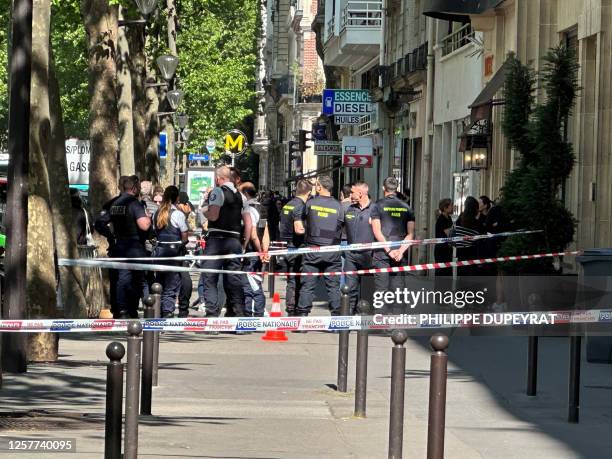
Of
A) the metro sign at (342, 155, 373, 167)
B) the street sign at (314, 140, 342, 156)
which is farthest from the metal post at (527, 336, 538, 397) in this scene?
the street sign at (314, 140, 342, 156)

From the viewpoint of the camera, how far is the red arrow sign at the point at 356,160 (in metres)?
38.2

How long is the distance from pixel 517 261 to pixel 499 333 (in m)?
0.94

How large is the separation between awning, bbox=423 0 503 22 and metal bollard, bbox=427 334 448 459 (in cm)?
2173

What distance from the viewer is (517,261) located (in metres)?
19.5

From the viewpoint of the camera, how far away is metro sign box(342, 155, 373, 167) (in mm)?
38250

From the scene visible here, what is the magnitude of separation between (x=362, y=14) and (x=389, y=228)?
29.5 m

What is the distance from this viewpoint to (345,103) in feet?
124

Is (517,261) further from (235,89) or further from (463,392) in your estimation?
(235,89)

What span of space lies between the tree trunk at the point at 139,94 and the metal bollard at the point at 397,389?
23.0 m

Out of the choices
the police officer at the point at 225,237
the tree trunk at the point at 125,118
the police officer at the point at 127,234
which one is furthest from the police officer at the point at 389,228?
the tree trunk at the point at 125,118

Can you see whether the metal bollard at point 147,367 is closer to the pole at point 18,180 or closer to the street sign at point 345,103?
the pole at point 18,180

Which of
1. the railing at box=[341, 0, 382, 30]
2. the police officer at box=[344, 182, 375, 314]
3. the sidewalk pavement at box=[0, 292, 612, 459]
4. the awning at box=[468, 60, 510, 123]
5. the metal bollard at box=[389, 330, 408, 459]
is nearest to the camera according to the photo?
the metal bollard at box=[389, 330, 408, 459]

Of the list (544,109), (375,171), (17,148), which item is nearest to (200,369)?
(17,148)

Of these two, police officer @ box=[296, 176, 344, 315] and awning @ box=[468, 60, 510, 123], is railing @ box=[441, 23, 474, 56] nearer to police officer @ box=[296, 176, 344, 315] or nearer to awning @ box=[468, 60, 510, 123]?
awning @ box=[468, 60, 510, 123]
